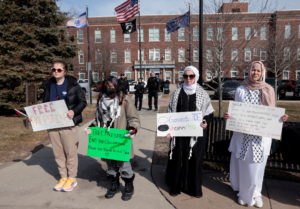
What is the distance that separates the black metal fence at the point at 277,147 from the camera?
11.9ft

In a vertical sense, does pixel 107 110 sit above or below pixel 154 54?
below

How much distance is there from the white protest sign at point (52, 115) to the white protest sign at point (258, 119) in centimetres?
235

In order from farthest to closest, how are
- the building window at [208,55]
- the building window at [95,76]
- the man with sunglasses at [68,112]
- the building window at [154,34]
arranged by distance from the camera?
the building window at [154,34] → the building window at [95,76] → the building window at [208,55] → the man with sunglasses at [68,112]

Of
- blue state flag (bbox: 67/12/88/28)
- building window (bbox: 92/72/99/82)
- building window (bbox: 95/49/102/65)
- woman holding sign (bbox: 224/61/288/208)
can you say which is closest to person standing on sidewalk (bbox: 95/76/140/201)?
woman holding sign (bbox: 224/61/288/208)

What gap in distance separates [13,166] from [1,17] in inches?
340

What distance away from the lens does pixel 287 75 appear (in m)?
38.6

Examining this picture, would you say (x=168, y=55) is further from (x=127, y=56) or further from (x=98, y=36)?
(x=98, y=36)

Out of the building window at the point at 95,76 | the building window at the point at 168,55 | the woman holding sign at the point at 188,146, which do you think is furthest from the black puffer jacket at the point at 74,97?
the building window at the point at 168,55

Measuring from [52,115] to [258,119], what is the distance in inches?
112

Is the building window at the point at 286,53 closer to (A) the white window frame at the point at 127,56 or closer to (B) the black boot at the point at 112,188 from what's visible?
(B) the black boot at the point at 112,188

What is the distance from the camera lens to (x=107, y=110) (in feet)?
10.9

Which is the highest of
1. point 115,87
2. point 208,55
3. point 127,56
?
point 127,56

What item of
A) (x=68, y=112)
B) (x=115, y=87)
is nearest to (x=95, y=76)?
(x=68, y=112)

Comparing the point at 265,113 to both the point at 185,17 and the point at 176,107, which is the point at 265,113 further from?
the point at 185,17
